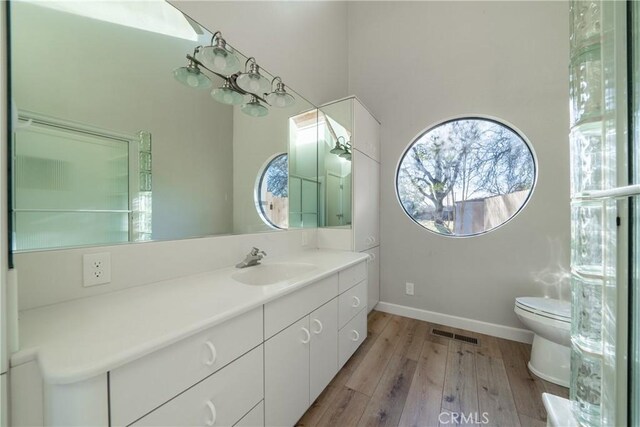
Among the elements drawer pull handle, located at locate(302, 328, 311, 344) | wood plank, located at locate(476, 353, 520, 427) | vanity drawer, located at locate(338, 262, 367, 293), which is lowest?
wood plank, located at locate(476, 353, 520, 427)

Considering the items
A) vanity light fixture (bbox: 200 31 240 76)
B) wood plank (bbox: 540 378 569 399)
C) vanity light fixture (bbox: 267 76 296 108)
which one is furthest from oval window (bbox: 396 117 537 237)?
vanity light fixture (bbox: 200 31 240 76)

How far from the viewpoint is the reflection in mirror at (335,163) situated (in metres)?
2.19

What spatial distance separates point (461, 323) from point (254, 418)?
Answer: 211 cm

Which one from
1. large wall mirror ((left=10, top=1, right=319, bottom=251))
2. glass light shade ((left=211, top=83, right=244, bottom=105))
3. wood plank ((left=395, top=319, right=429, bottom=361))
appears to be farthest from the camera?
wood plank ((left=395, top=319, right=429, bottom=361))

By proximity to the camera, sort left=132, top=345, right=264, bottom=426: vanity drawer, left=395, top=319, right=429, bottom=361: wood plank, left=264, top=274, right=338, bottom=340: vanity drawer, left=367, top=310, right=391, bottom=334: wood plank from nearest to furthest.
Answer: left=132, top=345, right=264, bottom=426: vanity drawer → left=264, top=274, right=338, bottom=340: vanity drawer → left=395, top=319, right=429, bottom=361: wood plank → left=367, top=310, right=391, bottom=334: wood plank

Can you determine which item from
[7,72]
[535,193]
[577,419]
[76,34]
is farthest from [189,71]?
[535,193]

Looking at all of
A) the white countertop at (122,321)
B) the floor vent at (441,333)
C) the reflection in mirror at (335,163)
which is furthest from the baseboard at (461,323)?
the white countertop at (122,321)

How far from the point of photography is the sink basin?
56.0 inches

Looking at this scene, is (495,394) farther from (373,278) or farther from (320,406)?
(373,278)

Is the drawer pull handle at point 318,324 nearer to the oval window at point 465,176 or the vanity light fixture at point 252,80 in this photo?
the vanity light fixture at point 252,80

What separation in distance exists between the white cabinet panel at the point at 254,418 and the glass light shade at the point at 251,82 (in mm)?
1740

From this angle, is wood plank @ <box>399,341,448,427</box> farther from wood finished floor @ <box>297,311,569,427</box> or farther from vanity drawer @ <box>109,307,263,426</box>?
vanity drawer @ <box>109,307,263,426</box>

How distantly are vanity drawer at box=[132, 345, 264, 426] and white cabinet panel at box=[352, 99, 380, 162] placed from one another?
1829 mm

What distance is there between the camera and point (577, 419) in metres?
0.70
